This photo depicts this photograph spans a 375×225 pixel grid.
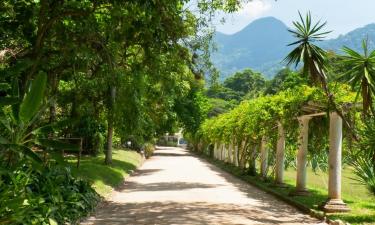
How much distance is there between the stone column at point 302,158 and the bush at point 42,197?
6.54 meters

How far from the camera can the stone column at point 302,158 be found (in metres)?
16.7

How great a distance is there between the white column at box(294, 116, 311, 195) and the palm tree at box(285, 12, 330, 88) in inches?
130

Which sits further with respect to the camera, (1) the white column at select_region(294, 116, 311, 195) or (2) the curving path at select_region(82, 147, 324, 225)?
(1) the white column at select_region(294, 116, 311, 195)

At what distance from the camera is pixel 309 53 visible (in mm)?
14023

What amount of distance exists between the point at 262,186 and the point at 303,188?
368cm

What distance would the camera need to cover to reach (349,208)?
510 inches

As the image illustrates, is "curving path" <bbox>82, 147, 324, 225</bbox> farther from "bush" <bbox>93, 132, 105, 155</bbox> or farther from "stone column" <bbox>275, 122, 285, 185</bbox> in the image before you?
"bush" <bbox>93, 132, 105, 155</bbox>

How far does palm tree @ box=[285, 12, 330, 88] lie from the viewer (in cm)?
1402

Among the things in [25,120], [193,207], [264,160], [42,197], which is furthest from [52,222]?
[264,160]

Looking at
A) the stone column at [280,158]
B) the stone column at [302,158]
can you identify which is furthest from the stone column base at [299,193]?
the stone column at [280,158]

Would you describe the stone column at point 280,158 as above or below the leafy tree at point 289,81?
below

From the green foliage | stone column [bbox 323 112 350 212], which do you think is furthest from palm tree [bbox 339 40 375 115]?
the green foliage

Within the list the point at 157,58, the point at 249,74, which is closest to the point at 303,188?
the point at 157,58

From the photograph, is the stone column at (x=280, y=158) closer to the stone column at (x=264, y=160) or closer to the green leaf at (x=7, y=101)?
the stone column at (x=264, y=160)
